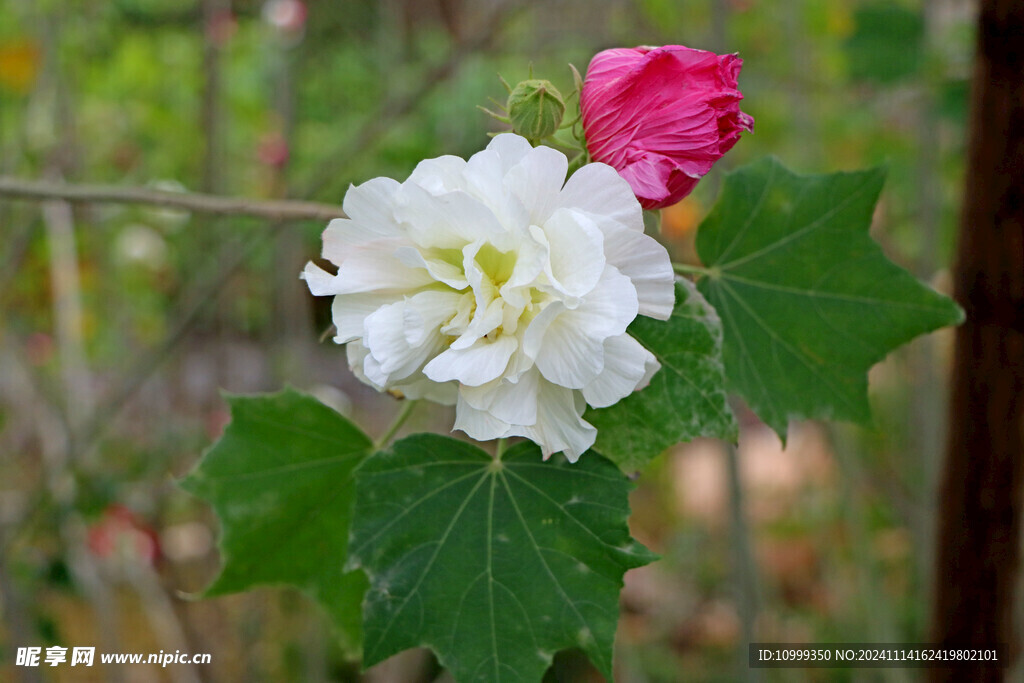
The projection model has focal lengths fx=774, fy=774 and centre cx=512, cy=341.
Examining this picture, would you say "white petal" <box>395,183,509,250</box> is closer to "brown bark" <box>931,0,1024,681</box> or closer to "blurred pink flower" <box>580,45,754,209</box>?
"blurred pink flower" <box>580,45,754,209</box>

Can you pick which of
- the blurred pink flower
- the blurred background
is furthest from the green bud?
the blurred background

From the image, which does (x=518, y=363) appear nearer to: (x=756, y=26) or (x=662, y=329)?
(x=662, y=329)

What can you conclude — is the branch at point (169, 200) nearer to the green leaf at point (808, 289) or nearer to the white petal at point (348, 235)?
the white petal at point (348, 235)

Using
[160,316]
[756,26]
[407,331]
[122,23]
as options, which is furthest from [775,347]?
[122,23]

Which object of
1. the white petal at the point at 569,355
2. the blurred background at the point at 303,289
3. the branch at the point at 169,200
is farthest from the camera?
the blurred background at the point at 303,289

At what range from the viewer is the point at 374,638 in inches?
13.3

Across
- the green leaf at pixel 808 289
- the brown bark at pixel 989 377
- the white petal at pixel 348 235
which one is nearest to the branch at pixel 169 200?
the white petal at pixel 348 235

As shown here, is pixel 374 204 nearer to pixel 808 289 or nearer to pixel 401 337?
pixel 401 337

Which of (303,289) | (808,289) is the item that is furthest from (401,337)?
(303,289)

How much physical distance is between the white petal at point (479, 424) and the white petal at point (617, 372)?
0.12 ft

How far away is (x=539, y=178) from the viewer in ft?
1.00

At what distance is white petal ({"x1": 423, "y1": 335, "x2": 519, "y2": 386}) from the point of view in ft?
0.95

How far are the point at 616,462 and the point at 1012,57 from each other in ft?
1.41

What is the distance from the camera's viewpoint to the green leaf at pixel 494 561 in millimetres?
334
